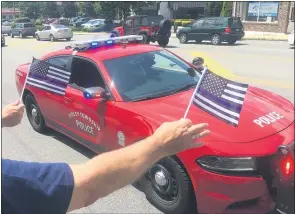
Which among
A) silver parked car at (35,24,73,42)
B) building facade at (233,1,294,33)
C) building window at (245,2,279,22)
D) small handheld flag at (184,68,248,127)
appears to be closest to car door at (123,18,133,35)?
silver parked car at (35,24,73,42)

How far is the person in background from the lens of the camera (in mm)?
1254

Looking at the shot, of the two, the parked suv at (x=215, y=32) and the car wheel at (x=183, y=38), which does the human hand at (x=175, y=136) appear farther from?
the car wheel at (x=183, y=38)

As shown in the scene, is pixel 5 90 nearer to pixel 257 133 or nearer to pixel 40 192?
Answer: pixel 257 133

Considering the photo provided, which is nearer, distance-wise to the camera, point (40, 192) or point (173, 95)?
point (40, 192)

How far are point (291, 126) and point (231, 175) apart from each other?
2.39 feet

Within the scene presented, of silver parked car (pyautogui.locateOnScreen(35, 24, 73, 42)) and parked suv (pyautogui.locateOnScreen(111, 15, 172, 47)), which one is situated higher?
parked suv (pyautogui.locateOnScreen(111, 15, 172, 47))

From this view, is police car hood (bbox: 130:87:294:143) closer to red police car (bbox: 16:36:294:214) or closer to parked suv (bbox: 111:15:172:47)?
red police car (bbox: 16:36:294:214)

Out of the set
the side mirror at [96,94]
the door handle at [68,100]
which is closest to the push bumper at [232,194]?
the side mirror at [96,94]

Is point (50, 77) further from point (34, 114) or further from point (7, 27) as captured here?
point (7, 27)

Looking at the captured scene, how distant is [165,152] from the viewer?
1559 millimetres

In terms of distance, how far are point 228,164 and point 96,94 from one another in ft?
4.97

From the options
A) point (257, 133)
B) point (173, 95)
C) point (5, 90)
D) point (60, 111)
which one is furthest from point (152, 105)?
point (5, 90)

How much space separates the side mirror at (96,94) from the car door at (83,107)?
0.26ft

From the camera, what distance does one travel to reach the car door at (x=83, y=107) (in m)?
3.58
